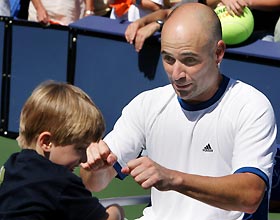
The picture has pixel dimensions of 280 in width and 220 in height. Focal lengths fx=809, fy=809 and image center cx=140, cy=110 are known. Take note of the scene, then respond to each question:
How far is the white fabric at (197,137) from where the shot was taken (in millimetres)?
3242

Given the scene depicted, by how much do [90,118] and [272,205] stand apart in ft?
10.7

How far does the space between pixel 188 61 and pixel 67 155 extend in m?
0.77

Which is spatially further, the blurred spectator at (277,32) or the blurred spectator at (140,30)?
the blurred spectator at (140,30)

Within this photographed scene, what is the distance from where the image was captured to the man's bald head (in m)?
3.29

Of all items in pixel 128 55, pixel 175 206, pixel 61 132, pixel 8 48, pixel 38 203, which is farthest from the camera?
pixel 8 48

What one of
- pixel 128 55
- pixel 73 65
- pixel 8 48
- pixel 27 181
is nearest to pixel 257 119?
pixel 27 181

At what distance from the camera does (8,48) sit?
7117 mm

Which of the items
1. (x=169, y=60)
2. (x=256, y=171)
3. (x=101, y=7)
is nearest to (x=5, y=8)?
(x=101, y=7)

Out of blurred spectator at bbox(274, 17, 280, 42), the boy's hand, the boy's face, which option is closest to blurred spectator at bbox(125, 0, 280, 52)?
blurred spectator at bbox(274, 17, 280, 42)

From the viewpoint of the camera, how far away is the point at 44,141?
→ 2730mm

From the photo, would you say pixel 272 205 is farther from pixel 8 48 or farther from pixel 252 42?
pixel 8 48

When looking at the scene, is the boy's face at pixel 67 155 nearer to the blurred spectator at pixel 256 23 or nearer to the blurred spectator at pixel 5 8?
the blurred spectator at pixel 256 23

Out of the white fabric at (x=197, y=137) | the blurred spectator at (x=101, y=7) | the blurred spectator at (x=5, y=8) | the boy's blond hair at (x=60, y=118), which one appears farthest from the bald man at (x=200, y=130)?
the blurred spectator at (x=5, y=8)

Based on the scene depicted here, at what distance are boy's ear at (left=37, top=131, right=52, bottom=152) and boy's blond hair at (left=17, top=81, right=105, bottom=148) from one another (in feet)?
0.04
